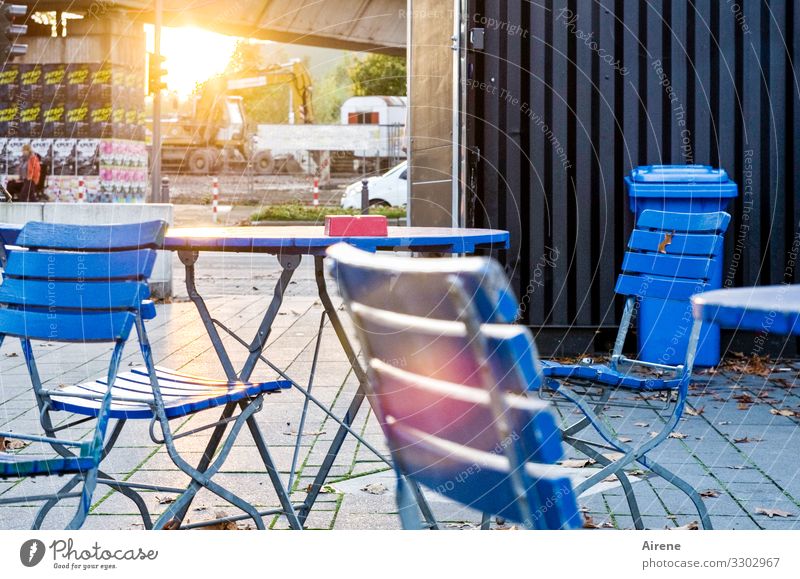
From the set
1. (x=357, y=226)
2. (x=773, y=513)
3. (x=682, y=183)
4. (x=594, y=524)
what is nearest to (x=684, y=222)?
(x=773, y=513)

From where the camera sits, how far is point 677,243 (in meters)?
3.87

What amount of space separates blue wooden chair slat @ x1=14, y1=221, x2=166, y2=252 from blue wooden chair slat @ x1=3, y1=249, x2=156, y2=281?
0.03 m

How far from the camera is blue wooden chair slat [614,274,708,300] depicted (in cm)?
379

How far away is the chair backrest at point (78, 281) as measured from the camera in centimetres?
260

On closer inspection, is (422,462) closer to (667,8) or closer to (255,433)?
(255,433)

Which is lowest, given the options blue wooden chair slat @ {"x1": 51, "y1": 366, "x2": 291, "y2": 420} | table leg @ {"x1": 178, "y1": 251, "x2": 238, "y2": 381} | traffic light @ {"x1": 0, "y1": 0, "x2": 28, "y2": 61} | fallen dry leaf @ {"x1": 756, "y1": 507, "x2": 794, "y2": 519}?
fallen dry leaf @ {"x1": 756, "y1": 507, "x2": 794, "y2": 519}

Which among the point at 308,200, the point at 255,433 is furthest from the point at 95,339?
the point at 308,200

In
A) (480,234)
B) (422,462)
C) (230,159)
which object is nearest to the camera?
(422,462)

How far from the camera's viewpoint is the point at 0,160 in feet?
75.9

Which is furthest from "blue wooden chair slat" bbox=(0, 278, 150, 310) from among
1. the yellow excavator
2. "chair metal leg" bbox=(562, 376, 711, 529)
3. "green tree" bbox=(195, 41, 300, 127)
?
the yellow excavator

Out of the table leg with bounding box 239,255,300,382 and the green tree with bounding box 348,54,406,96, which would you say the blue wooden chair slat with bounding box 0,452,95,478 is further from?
the green tree with bounding box 348,54,406,96

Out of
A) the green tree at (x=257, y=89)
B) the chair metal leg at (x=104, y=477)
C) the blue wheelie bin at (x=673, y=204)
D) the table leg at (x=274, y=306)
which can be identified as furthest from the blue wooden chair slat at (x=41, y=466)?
the green tree at (x=257, y=89)

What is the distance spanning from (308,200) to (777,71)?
16.0 metres

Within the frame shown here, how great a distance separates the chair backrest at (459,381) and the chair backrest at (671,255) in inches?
81.6
